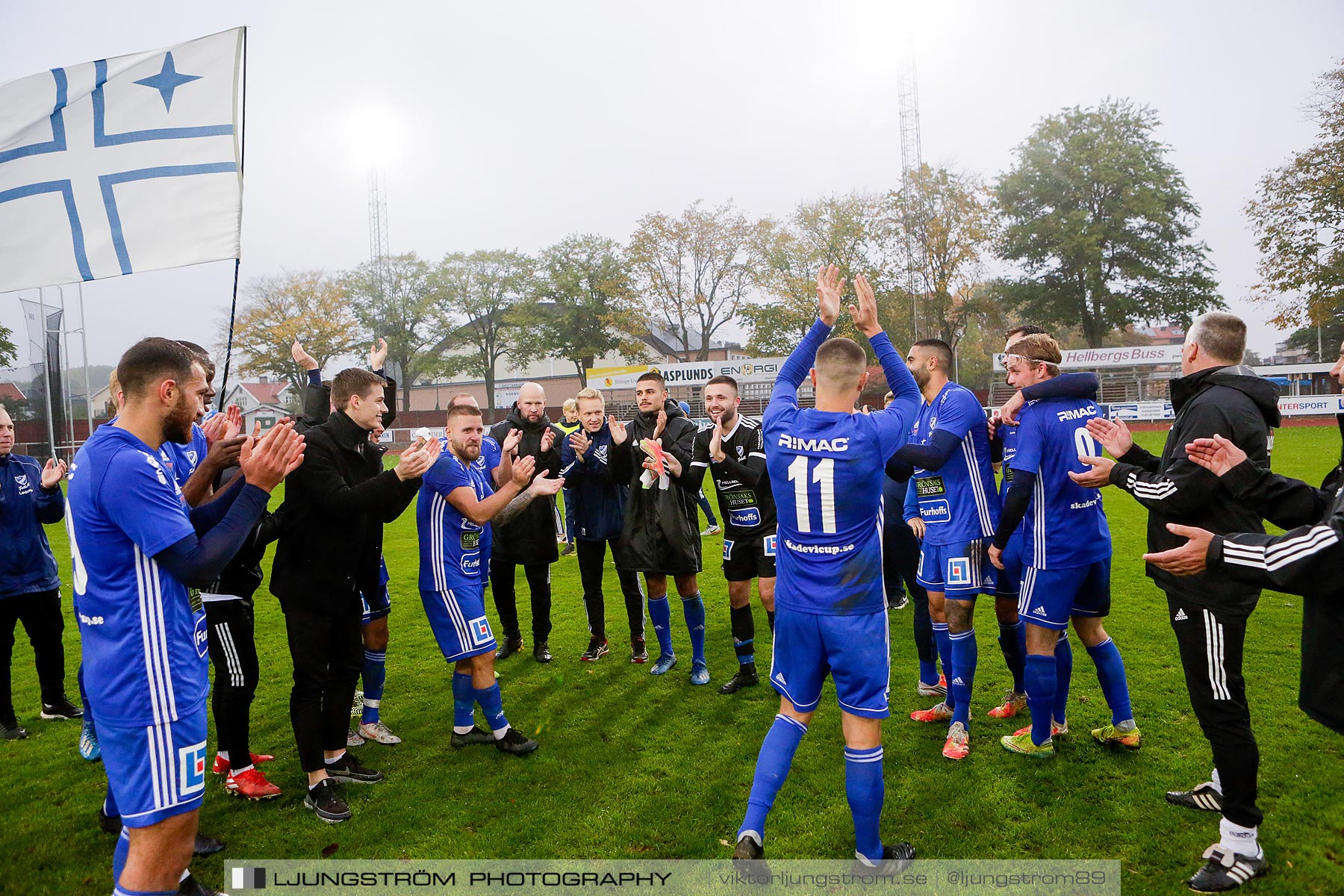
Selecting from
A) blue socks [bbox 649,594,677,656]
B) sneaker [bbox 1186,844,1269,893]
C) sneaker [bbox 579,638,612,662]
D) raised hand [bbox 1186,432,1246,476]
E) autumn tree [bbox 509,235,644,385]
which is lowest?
sneaker [bbox 579,638,612,662]

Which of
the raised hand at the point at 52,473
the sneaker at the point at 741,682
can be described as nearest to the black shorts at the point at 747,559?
the sneaker at the point at 741,682

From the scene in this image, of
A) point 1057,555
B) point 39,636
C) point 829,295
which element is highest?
point 829,295

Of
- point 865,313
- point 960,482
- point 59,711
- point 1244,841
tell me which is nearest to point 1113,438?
point 960,482

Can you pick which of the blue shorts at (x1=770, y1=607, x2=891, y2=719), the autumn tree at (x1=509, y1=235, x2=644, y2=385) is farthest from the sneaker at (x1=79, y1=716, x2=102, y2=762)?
the autumn tree at (x1=509, y1=235, x2=644, y2=385)

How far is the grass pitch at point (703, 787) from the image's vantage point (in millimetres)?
3689

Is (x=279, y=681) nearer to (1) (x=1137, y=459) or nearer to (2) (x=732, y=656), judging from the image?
(2) (x=732, y=656)

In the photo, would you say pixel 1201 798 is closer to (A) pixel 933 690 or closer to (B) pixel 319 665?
(A) pixel 933 690

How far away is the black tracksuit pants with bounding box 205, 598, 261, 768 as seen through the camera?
13.8 feet

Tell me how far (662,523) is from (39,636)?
16.0ft

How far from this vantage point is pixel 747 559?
6.09 meters

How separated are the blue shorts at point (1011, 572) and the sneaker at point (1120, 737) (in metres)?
0.96

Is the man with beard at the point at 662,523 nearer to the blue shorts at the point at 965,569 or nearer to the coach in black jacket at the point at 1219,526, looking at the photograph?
the blue shorts at the point at 965,569

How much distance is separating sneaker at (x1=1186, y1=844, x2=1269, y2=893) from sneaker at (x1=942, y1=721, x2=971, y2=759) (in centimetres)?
139

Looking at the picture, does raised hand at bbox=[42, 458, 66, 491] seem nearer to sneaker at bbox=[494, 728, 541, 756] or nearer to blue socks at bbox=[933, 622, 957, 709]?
sneaker at bbox=[494, 728, 541, 756]
